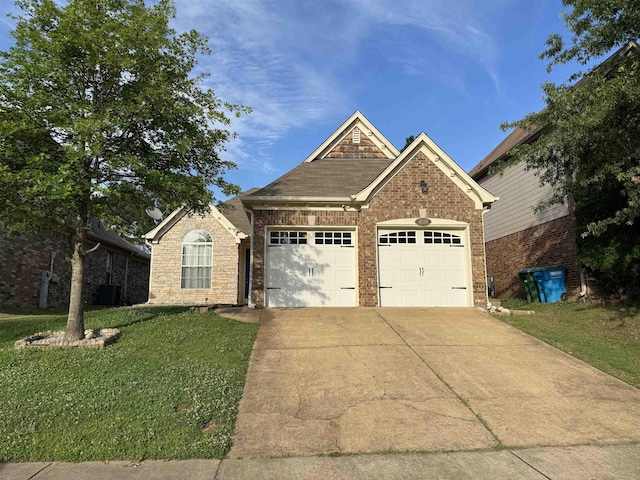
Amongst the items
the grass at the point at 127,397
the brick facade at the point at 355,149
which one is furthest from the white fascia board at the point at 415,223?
the grass at the point at 127,397

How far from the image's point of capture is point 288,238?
41.3 feet

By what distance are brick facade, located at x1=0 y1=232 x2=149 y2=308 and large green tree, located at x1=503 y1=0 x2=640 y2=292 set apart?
12932 millimetres

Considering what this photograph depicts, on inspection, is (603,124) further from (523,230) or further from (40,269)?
(40,269)

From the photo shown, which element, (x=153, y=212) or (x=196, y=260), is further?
(x=196, y=260)

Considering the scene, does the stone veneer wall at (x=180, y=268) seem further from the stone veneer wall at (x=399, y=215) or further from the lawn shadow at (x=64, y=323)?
the lawn shadow at (x=64, y=323)

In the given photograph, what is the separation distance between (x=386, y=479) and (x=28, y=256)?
17.1 metres

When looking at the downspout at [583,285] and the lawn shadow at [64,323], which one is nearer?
the lawn shadow at [64,323]

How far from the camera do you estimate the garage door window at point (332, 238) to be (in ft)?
41.4

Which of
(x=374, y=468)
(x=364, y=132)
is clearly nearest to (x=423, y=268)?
(x=364, y=132)

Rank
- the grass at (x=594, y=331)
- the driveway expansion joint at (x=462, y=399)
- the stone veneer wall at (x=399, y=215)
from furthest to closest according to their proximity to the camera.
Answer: the stone veneer wall at (x=399, y=215)
the grass at (x=594, y=331)
the driveway expansion joint at (x=462, y=399)

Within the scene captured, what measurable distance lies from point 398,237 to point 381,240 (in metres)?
0.54

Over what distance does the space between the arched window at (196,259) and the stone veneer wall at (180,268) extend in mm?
179

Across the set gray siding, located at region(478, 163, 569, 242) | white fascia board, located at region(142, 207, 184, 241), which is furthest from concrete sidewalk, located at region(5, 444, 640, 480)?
white fascia board, located at region(142, 207, 184, 241)

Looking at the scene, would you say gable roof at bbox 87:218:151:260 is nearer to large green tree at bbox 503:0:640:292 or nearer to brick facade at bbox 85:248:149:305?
brick facade at bbox 85:248:149:305
